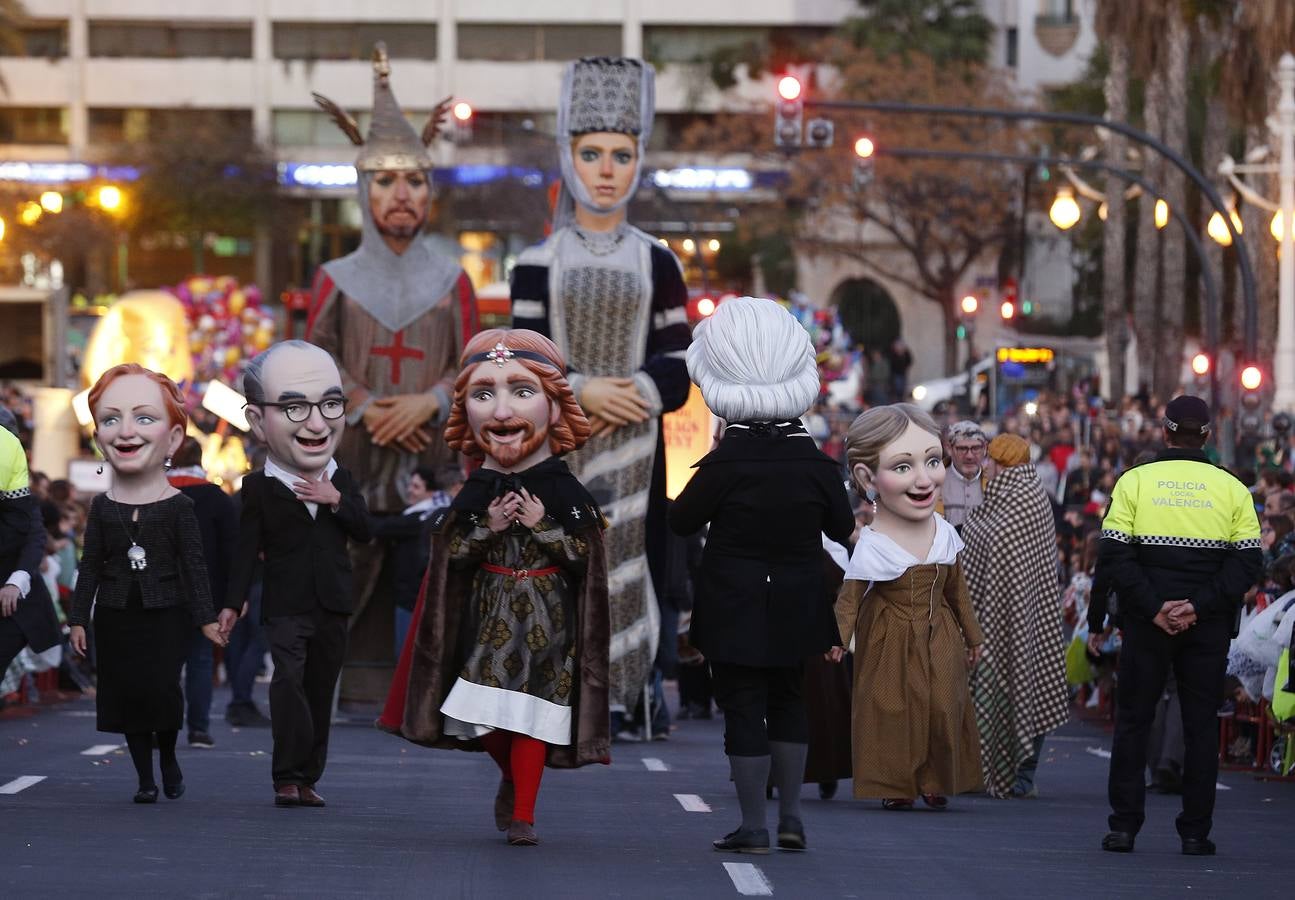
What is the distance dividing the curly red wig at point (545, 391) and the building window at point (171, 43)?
251ft

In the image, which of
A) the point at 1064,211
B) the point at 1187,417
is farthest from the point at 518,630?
the point at 1064,211

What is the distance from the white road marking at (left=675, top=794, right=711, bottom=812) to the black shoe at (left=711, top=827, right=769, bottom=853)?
5.40 ft

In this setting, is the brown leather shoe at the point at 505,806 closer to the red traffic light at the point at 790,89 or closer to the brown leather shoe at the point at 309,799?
the brown leather shoe at the point at 309,799

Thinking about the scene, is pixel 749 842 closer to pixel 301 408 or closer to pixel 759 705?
pixel 759 705

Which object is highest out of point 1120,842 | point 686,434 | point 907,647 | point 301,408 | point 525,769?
point 301,408

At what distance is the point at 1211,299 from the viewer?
32031 mm

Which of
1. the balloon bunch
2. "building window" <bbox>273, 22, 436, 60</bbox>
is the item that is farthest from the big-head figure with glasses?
"building window" <bbox>273, 22, 436, 60</bbox>

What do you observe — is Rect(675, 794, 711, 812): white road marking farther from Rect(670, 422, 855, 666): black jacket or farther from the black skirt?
the black skirt

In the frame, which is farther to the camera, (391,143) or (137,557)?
(391,143)

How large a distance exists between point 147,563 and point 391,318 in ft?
14.8

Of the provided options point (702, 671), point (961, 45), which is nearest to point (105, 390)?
point (702, 671)

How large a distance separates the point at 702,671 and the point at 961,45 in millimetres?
59570

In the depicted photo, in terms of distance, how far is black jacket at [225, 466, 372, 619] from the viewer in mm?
11297

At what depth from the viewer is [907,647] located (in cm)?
1191
